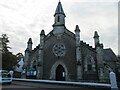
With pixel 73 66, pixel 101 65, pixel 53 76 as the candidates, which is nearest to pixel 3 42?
pixel 53 76

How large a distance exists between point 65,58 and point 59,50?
7.78 feet

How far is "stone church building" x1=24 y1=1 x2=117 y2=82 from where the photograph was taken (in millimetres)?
20469

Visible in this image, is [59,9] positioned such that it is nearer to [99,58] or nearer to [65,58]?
[65,58]

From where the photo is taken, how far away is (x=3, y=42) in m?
30.6

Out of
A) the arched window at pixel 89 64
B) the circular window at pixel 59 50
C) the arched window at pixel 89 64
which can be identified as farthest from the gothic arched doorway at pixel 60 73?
the arched window at pixel 89 64

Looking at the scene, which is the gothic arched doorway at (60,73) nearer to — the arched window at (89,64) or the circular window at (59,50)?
the circular window at (59,50)

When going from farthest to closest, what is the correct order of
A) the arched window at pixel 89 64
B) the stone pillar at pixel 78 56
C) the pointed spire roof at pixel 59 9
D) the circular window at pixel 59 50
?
the pointed spire roof at pixel 59 9 < the circular window at pixel 59 50 < the arched window at pixel 89 64 < the stone pillar at pixel 78 56

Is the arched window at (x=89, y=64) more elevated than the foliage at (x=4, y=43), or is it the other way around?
the foliage at (x=4, y=43)

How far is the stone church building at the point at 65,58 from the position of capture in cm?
2047

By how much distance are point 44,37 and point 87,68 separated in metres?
12.4

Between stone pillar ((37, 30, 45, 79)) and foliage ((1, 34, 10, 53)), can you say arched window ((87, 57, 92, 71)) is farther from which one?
foliage ((1, 34, 10, 53))

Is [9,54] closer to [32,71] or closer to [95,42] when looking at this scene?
[32,71]

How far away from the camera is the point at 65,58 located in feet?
73.1

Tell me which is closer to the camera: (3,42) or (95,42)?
(95,42)
